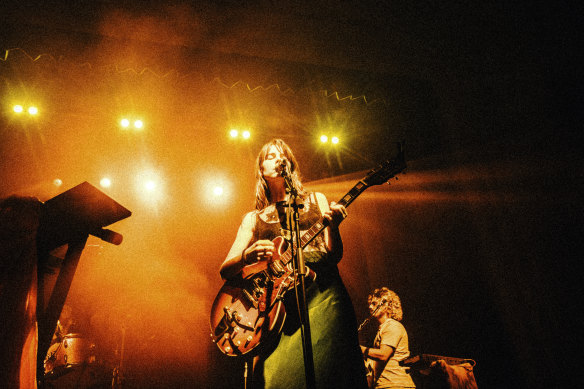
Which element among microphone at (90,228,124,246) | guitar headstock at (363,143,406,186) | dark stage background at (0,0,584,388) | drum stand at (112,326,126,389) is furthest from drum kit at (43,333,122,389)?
guitar headstock at (363,143,406,186)

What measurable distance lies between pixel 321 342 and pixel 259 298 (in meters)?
0.57

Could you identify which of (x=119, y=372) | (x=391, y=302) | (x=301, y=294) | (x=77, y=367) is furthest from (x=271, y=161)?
(x=77, y=367)

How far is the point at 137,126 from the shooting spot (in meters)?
5.62

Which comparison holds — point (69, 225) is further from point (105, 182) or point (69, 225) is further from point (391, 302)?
point (391, 302)

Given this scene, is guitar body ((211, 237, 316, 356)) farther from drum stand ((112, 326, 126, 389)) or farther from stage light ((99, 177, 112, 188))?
stage light ((99, 177, 112, 188))

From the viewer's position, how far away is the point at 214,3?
369cm

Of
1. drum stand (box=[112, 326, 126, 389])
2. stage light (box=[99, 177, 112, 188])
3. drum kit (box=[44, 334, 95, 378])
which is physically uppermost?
stage light (box=[99, 177, 112, 188])

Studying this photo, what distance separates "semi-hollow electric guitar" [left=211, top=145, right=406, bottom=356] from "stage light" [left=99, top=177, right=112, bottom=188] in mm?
4349

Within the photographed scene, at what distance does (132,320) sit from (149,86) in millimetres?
3717

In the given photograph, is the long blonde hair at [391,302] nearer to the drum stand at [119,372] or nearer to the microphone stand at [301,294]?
the microphone stand at [301,294]

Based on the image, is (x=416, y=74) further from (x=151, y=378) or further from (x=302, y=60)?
(x=151, y=378)

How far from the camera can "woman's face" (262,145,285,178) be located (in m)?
3.29

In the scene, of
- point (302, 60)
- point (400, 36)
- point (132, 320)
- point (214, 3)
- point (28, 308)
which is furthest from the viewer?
point (132, 320)

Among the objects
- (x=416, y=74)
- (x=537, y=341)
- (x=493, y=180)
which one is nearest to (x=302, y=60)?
(x=416, y=74)
